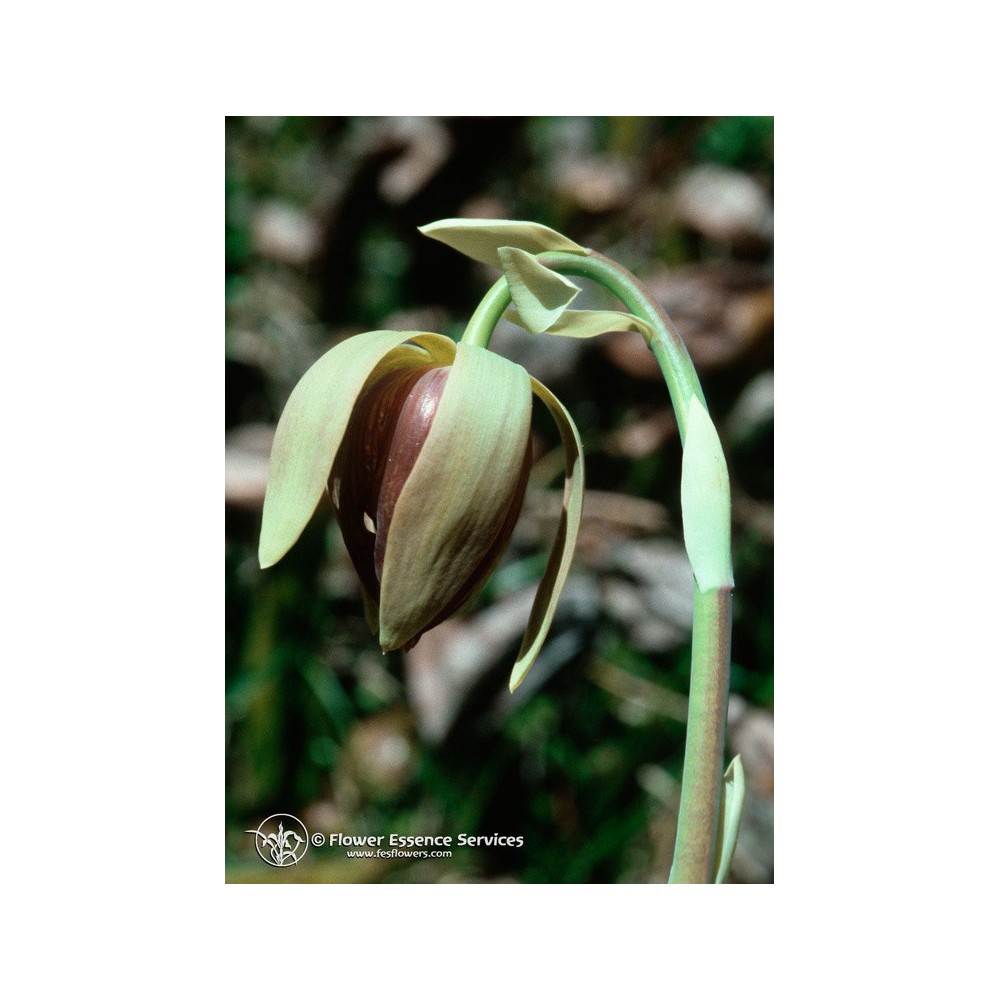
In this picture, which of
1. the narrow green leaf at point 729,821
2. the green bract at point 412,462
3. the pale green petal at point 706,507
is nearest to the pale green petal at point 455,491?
the green bract at point 412,462

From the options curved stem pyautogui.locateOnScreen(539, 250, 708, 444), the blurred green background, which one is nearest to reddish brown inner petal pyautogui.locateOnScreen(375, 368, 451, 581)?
curved stem pyautogui.locateOnScreen(539, 250, 708, 444)

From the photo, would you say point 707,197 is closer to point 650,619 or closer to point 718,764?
point 650,619

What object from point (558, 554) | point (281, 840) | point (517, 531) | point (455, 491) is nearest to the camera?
point (455, 491)

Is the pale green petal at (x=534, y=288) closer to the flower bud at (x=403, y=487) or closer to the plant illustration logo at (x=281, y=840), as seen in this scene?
the flower bud at (x=403, y=487)

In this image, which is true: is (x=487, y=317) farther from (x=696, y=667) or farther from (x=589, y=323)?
(x=696, y=667)

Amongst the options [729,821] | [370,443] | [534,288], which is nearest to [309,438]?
[370,443]

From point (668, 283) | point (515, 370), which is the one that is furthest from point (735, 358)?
point (515, 370)
